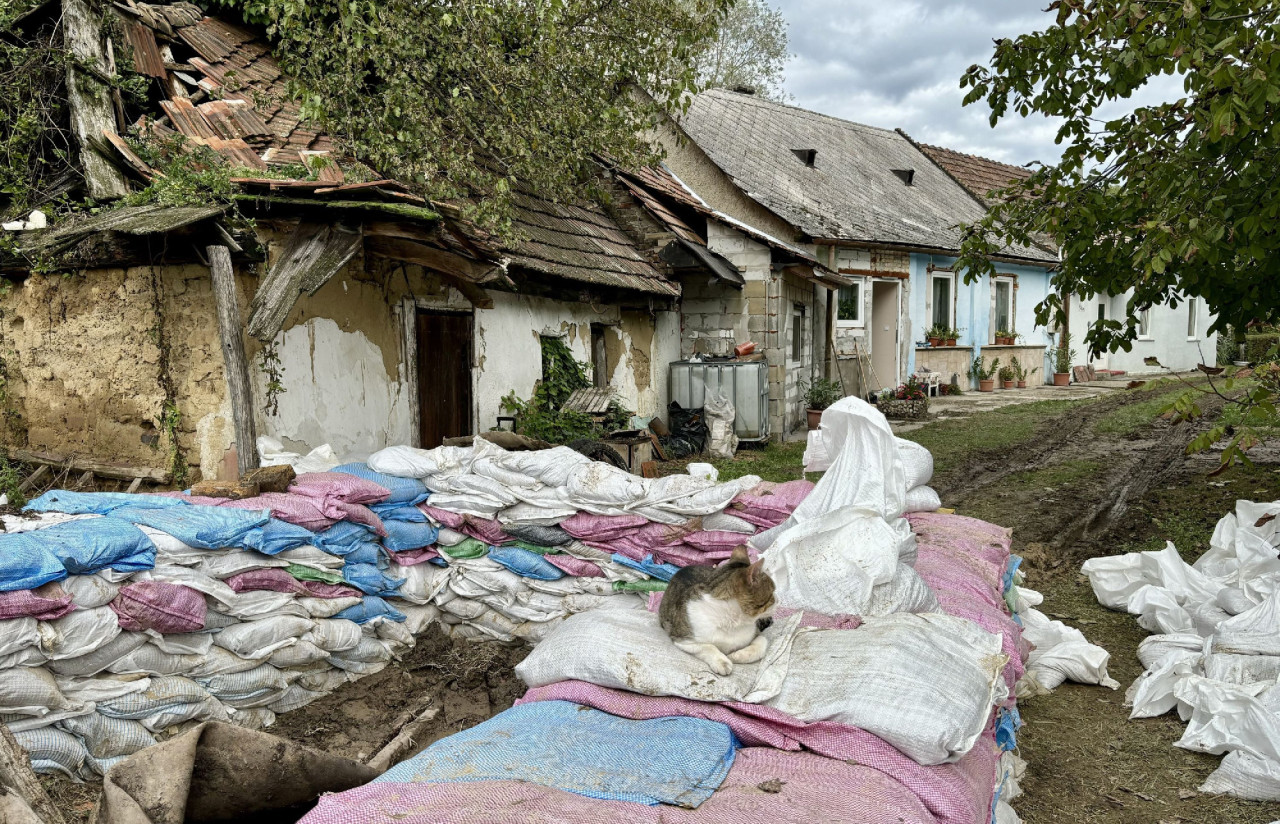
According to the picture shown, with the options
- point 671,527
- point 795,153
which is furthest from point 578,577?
point 795,153

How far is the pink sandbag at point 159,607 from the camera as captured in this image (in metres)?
3.52

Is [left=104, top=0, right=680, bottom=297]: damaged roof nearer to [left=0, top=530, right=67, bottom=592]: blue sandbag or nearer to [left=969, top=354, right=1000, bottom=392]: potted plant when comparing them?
[left=0, top=530, right=67, bottom=592]: blue sandbag

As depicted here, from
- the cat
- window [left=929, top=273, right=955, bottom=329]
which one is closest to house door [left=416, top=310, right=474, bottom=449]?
the cat

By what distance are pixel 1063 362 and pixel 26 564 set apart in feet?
70.4

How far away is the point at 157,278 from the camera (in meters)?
5.39

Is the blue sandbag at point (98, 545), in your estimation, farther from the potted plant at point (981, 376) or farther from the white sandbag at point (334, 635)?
the potted plant at point (981, 376)

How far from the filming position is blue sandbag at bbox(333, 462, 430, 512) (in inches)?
191

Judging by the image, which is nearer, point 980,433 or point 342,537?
point 342,537

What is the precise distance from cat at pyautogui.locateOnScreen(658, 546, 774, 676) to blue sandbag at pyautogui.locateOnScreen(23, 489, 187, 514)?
8.64 ft

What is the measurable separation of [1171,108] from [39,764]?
654 centimetres

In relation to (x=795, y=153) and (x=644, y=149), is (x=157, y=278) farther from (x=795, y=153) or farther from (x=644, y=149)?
(x=795, y=153)

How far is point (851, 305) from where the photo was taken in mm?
15188

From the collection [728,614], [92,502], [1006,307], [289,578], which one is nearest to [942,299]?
[1006,307]

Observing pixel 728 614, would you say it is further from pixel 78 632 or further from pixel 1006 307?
pixel 1006 307
